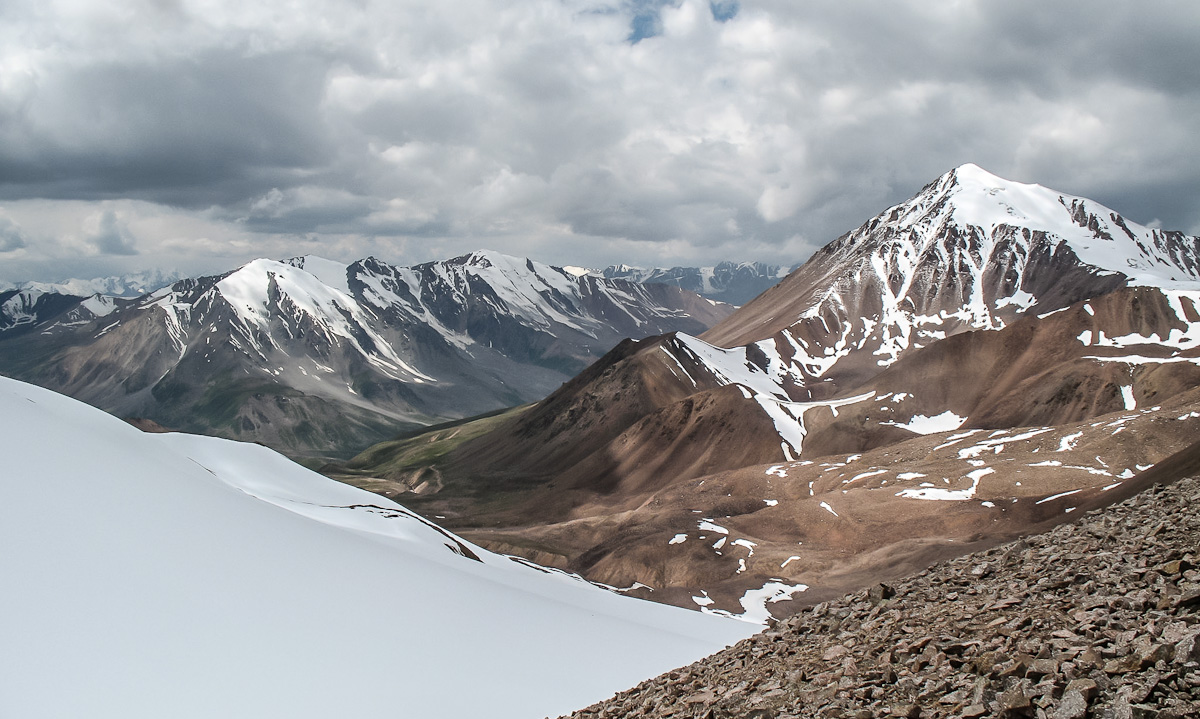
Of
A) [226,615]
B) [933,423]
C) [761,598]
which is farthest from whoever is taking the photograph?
[933,423]

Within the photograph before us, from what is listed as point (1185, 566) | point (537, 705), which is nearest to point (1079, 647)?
point (1185, 566)

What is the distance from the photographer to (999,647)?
12.8m

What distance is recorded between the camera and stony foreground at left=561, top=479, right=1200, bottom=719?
10109 millimetres

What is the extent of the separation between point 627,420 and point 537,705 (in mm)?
176089

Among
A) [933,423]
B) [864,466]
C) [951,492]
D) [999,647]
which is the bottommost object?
[951,492]

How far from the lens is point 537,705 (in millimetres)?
20125

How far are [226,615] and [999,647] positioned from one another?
16.4 metres

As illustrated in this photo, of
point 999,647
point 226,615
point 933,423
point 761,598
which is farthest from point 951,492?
point 226,615

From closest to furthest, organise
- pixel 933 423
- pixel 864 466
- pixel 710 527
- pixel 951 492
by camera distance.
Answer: pixel 951 492, pixel 710 527, pixel 864 466, pixel 933 423

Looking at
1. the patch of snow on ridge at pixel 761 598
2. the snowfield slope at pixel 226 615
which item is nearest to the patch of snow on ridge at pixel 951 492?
the patch of snow on ridge at pixel 761 598

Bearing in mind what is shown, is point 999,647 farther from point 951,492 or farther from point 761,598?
point 951,492

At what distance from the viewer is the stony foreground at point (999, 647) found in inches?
398

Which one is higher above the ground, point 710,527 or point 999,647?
point 999,647

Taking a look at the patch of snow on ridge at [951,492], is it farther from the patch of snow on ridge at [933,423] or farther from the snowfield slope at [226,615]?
the snowfield slope at [226,615]
